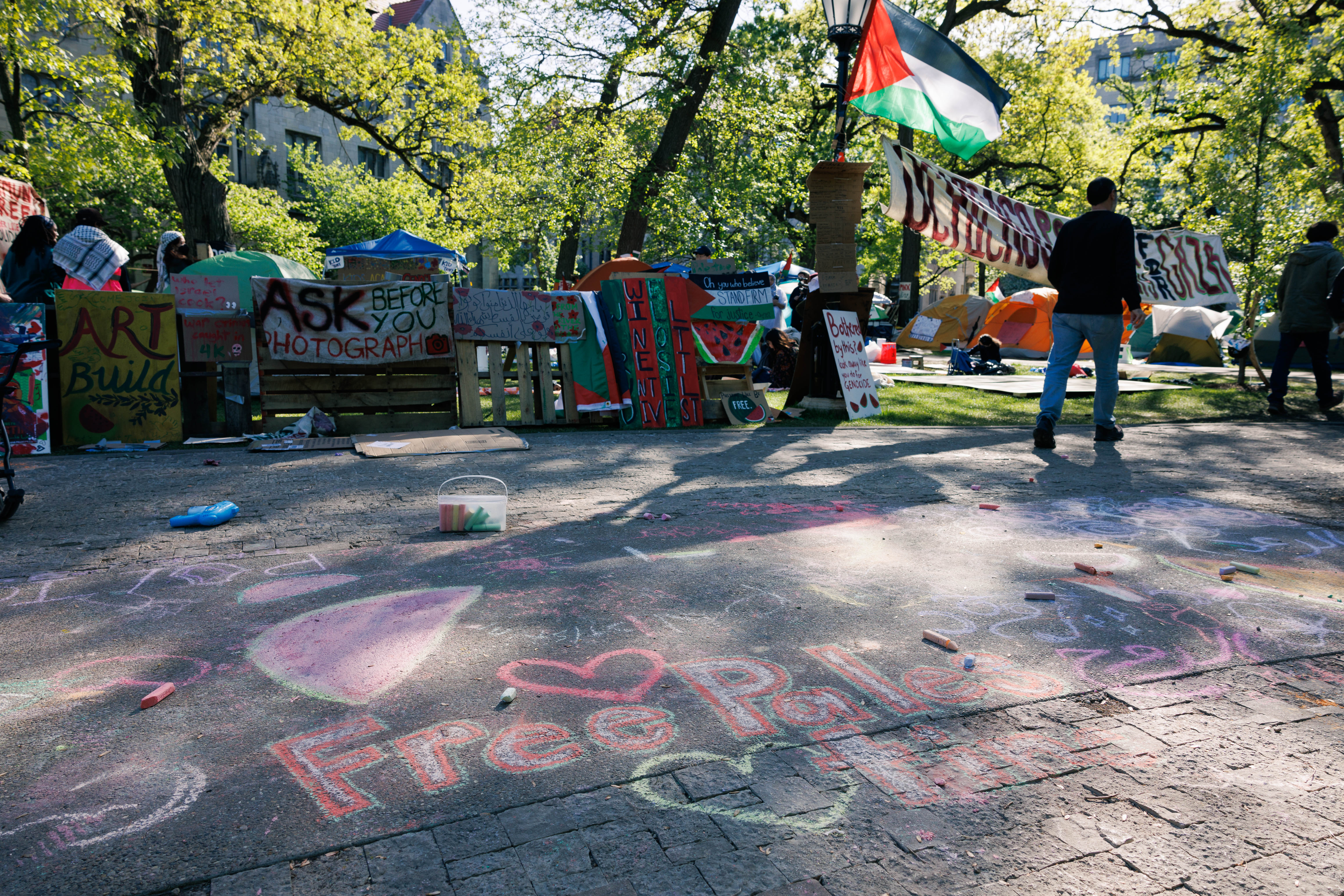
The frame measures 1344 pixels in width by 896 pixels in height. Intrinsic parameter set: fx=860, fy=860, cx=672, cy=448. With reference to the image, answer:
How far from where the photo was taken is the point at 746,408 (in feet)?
31.9

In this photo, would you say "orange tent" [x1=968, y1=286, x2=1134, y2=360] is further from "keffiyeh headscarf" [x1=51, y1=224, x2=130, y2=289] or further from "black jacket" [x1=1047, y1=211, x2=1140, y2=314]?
"keffiyeh headscarf" [x1=51, y1=224, x2=130, y2=289]

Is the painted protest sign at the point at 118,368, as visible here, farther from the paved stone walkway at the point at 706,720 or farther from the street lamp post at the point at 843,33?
the street lamp post at the point at 843,33

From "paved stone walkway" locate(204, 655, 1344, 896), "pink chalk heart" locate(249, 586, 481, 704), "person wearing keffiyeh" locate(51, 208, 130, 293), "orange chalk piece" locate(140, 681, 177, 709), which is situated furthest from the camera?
"person wearing keffiyeh" locate(51, 208, 130, 293)

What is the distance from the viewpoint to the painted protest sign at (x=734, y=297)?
398 inches

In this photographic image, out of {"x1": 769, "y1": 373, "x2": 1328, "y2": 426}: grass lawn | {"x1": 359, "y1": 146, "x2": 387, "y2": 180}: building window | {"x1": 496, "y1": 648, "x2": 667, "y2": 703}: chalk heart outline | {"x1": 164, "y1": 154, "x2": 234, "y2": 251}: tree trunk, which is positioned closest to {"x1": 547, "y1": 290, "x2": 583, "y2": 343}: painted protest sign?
{"x1": 769, "y1": 373, "x2": 1328, "y2": 426}: grass lawn

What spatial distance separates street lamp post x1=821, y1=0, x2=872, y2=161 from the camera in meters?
9.09

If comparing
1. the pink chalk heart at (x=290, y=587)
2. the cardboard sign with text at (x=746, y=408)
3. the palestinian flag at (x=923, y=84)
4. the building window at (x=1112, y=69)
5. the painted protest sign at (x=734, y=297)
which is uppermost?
the building window at (x=1112, y=69)

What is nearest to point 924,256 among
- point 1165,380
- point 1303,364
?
point 1303,364

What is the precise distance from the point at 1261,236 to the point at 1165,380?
4.76 metres

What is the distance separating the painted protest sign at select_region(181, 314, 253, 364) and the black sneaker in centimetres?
749

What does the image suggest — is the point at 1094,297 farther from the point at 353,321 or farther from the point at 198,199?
the point at 198,199

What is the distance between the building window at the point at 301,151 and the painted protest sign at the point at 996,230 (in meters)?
42.2

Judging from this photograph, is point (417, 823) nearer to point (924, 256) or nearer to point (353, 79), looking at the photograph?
point (353, 79)

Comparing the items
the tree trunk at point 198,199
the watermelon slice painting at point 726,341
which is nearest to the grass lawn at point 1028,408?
the watermelon slice painting at point 726,341
